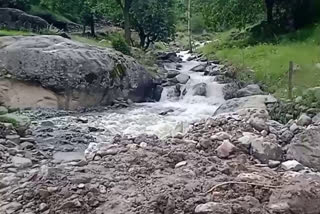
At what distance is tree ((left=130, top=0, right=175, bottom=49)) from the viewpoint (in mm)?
25922

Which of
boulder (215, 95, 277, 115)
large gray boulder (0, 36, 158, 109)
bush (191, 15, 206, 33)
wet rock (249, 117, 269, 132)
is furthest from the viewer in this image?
bush (191, 15, 206, 33)

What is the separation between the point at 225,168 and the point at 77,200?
2616 millimetres

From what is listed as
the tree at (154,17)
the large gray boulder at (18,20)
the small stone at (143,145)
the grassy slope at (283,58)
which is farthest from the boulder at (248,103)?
the large gray boulder at (18,20)

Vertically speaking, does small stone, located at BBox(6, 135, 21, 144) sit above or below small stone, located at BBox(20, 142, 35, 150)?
above

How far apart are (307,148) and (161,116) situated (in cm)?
→ 635

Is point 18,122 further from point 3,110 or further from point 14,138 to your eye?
point 3,110

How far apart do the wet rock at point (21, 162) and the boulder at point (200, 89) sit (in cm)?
973

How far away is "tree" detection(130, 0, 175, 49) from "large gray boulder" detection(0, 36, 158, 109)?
8.82 m

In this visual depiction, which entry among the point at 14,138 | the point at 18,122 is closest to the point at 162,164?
the point at 14,138

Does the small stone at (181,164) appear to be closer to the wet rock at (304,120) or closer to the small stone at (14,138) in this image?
the wet rock at (304,120)

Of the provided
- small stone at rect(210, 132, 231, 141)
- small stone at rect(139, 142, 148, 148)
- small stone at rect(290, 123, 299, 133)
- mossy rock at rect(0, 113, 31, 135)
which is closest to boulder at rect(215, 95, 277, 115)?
small stone at rect(290, 123, 299, 133)

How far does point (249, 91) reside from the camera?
53.8 ft

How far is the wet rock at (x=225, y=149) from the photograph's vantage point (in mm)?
9429

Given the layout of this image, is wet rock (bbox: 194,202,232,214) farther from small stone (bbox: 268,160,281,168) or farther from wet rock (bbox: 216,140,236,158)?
wet rock (bbox: 216,140,236,158)
